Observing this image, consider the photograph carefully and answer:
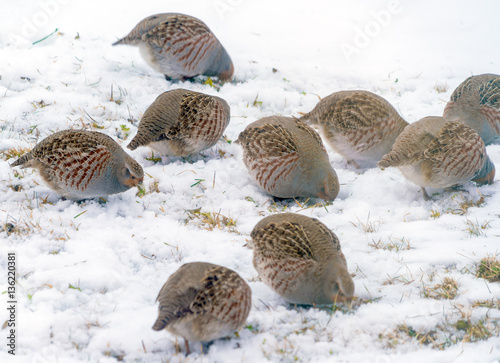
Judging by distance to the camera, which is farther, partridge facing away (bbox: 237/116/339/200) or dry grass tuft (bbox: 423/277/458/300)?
partridge facing away (bbox: 237/116/339/200)

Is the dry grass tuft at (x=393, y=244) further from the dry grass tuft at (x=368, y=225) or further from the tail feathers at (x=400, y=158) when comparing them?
the tail feathers at (x=400, y=158)

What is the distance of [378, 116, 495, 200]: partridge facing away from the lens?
491 centimetres

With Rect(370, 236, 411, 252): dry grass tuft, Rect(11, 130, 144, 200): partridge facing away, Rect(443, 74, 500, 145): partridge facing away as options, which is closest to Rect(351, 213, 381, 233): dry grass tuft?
Rect(370, 236, 411, 252): dry grass tuft

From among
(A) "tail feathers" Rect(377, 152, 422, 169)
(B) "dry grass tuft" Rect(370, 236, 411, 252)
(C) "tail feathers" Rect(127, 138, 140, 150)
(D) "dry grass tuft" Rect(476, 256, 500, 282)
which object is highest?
(A) "tail feathers" Rect(377, 152, 422, 169)

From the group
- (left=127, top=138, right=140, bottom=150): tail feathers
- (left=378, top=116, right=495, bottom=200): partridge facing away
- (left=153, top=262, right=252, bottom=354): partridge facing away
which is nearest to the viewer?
(left=153, top=262, right=252, bottom=354): partridge facing away

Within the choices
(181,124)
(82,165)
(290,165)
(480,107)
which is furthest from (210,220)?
(480,107)

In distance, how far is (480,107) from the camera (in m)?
6.41

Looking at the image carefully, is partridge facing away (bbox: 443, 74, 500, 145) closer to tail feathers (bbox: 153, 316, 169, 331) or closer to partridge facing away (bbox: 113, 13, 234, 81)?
partridge facing away (bbox: 113, 13, 234, 81)

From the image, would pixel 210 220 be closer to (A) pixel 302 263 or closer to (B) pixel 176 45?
(A) pixel 302 263

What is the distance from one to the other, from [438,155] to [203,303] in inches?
125

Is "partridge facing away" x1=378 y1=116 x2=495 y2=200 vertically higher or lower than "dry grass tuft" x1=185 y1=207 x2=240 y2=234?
higher

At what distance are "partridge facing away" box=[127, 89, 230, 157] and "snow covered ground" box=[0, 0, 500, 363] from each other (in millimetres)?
233

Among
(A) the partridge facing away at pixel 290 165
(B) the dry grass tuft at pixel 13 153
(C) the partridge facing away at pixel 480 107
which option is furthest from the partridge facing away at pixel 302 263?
(C) the partridge facing away at pixel 480 107

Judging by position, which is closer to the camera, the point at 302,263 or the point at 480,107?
the point at 302,263
